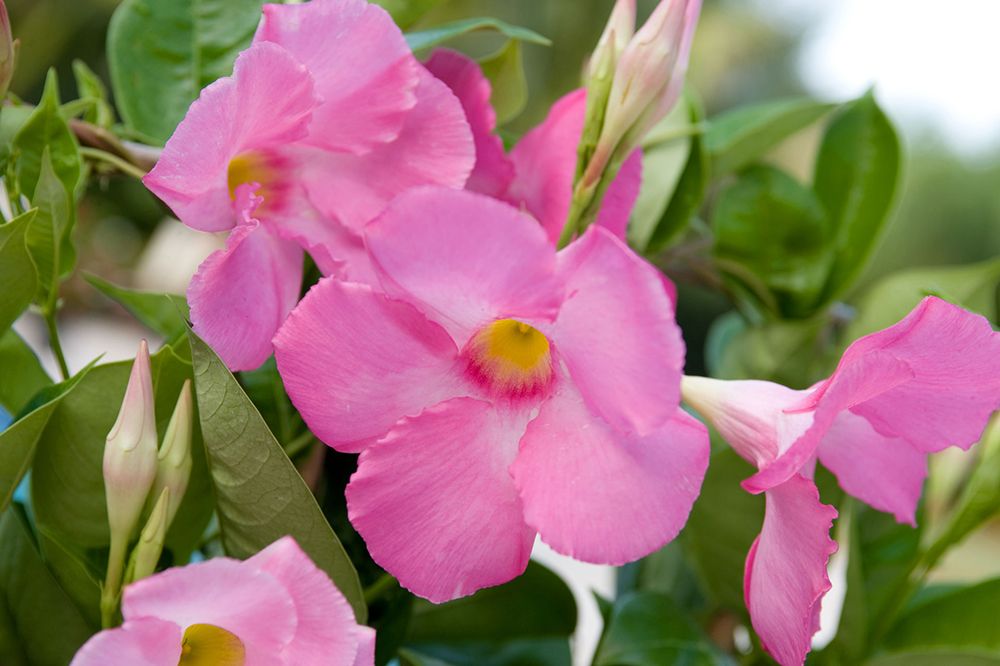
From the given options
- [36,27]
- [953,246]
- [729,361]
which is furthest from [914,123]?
[729,361]

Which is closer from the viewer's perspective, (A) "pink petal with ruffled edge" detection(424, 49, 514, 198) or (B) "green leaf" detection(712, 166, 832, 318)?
(A) "pink petal with ruffled edge" detection(424, 49, 514, 198)

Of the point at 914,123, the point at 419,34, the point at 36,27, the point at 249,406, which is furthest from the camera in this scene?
the point at 914,123

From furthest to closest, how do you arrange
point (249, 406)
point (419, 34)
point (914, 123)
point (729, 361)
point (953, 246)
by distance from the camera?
point (914, 123)
point (953, 246)
point (729, 361)
point (419, 34)
point (249, 406)

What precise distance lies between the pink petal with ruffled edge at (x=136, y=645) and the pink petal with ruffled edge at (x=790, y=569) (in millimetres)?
153

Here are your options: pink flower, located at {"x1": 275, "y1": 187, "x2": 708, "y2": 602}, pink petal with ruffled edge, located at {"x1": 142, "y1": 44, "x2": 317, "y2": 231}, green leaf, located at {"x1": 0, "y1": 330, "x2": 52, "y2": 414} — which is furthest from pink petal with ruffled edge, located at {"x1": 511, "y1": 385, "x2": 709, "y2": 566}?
green leaf, located at {"x1": 0, "y1": 330, "x2": 52, "y2": 414}

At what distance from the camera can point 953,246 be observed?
23.0 ft

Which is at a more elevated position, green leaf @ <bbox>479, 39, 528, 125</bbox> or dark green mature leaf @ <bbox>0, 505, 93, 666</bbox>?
green leaf @ <bbox>479, 39, 528, 125</bbox>

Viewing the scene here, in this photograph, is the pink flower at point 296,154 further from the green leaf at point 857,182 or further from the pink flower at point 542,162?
the green leaf at point 857,182

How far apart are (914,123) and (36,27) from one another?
6.21 meters

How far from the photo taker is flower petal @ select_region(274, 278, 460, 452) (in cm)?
25

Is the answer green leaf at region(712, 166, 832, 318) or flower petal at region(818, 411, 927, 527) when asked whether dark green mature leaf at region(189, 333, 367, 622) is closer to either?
flower petal at region(818, 411, 927, 527)

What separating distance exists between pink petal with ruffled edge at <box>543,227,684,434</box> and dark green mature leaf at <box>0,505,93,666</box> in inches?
7.6

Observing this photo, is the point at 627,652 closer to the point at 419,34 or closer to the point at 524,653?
the point at 524,653

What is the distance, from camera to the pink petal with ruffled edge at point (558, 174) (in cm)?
34
